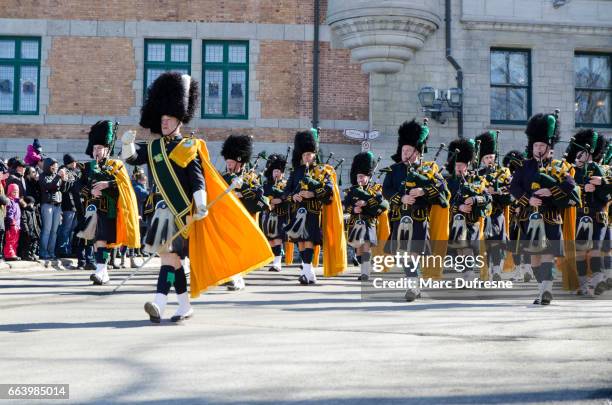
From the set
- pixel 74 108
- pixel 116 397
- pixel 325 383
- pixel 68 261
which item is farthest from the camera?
pixel 74 108

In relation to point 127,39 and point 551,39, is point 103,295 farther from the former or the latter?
point 551,39

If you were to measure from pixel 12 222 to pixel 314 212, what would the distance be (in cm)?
550

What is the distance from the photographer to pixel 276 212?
50.5 ft

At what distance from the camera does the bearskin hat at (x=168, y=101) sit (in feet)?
26.1

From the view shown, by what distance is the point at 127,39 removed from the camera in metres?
22.1

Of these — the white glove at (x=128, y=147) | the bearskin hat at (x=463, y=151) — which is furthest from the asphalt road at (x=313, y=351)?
the bearskin hat at (x=463, y=151)

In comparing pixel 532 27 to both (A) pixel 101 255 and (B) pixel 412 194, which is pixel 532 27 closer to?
(B) pixel 412 194

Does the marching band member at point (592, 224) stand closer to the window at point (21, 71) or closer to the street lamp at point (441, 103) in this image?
the street lamp at point (441, 103)

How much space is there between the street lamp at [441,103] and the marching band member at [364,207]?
7.97 meters

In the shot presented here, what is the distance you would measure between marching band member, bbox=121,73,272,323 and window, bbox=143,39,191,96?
14.6 m

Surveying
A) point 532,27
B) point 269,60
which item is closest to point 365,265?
point 269,60

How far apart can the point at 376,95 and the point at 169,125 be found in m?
14.8

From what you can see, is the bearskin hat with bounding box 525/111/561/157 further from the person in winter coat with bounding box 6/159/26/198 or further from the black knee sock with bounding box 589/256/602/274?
the person in winter coat with bounding box 6/159/26/198

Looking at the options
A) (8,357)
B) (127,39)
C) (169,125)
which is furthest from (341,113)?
(8,357)
